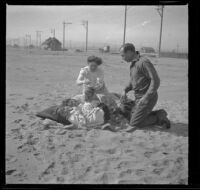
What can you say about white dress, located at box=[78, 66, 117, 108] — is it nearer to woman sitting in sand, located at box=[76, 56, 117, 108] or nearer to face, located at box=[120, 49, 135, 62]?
woman sitting in sand, located at box=[76, 56, 117, 108]

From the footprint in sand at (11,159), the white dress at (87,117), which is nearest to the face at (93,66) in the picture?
the white dress at (87,117)

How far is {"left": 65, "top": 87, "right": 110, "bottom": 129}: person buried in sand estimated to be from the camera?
4.82 m

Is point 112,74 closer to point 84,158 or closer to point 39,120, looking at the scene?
point 39,120

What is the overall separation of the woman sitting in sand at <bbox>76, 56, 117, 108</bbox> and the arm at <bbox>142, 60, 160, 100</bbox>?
837 mm

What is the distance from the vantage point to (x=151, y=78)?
4.55m

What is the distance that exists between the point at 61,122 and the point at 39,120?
462mm

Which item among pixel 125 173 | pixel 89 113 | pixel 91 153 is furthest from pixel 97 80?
pixel 125 173

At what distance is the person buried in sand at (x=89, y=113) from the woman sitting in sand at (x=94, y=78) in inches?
4.1

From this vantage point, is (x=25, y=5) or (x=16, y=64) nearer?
(x=25, y=5)

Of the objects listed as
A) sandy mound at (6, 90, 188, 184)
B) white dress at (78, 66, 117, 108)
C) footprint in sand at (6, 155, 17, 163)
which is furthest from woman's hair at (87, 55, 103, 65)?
footprint in sand at (6, 155, 17, 163)

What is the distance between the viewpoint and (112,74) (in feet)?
35.5

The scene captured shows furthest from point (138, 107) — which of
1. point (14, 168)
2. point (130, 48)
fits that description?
point (14, 168)

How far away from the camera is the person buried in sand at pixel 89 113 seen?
482 cm
